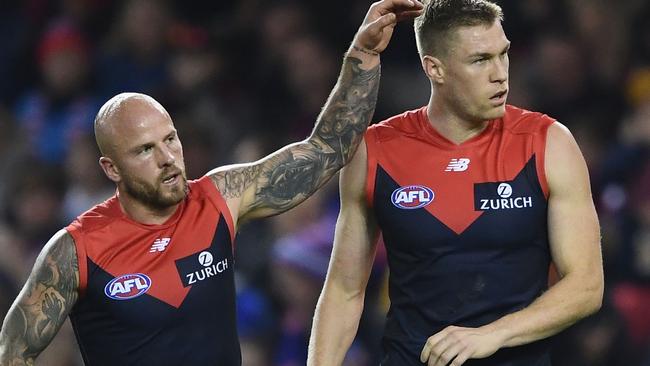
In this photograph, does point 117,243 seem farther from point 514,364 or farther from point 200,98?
point 200,98

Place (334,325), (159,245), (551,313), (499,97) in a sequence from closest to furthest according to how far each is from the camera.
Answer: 1. (551,313)
2. (499,97)
3. (159,245)
4. (334,325)

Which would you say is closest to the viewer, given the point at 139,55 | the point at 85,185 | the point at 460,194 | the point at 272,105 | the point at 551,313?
the point at 551,313

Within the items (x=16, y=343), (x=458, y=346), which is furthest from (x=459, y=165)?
(x=16, y=343)

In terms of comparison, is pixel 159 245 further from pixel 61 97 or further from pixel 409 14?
pixel 61 97

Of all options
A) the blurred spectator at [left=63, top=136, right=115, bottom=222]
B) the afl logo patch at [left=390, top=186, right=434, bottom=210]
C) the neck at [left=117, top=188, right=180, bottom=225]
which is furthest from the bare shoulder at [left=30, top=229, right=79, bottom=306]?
the blurred spectator at [left=63, top=136, right=115, bottom=222]

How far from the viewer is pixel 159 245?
212 inches

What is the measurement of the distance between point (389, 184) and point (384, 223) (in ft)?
0.47

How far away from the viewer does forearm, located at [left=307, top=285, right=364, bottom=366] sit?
5508mm

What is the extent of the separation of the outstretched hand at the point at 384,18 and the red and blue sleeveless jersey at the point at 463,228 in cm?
→ 38

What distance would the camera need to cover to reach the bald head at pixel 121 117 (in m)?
5.32

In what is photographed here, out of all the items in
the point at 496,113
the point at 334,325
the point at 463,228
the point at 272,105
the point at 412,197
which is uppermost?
the point at 496,113

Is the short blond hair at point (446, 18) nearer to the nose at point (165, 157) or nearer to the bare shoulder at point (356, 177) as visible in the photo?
the bare shoulder at point (356, 177)

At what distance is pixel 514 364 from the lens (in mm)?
5199

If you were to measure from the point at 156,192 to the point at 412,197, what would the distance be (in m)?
0.91
